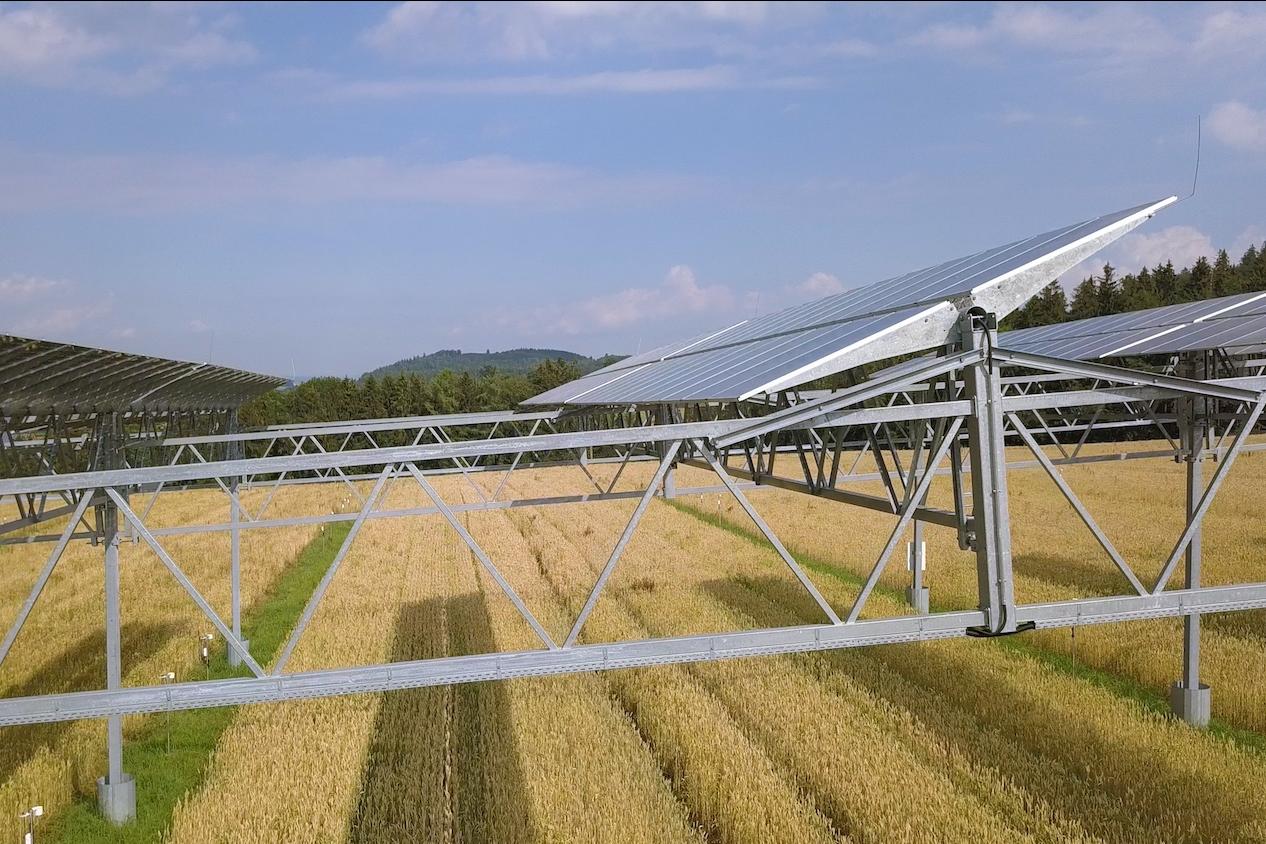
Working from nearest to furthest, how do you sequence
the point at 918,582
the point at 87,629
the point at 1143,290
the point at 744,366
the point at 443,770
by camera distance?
the point at 744,366
the point at 443,770
the point at 918,582
the point at 87,629
the point at 1143,290

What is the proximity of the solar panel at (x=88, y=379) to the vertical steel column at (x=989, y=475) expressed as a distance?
829 centimetres

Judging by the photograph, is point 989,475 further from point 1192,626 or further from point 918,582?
point 918,582

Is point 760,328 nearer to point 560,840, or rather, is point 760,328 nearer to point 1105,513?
point 560,840

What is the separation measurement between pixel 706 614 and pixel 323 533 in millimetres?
18434

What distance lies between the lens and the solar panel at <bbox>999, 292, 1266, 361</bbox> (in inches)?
535

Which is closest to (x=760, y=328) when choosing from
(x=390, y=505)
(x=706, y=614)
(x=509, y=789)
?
(x=706, y=614)

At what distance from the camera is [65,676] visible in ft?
51.5

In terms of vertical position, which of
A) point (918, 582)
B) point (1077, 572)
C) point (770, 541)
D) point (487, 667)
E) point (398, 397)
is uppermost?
point (770, 541)

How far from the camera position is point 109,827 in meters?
10.6

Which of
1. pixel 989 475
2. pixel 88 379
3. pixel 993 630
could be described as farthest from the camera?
pixel 88 379

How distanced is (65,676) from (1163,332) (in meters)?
18.6

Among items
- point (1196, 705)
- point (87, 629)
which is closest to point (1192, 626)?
point (1196, 705)

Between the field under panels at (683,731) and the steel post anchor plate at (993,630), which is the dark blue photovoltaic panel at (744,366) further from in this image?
the field under panels at (683,731)

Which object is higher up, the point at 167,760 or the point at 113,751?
the point at 113,751
